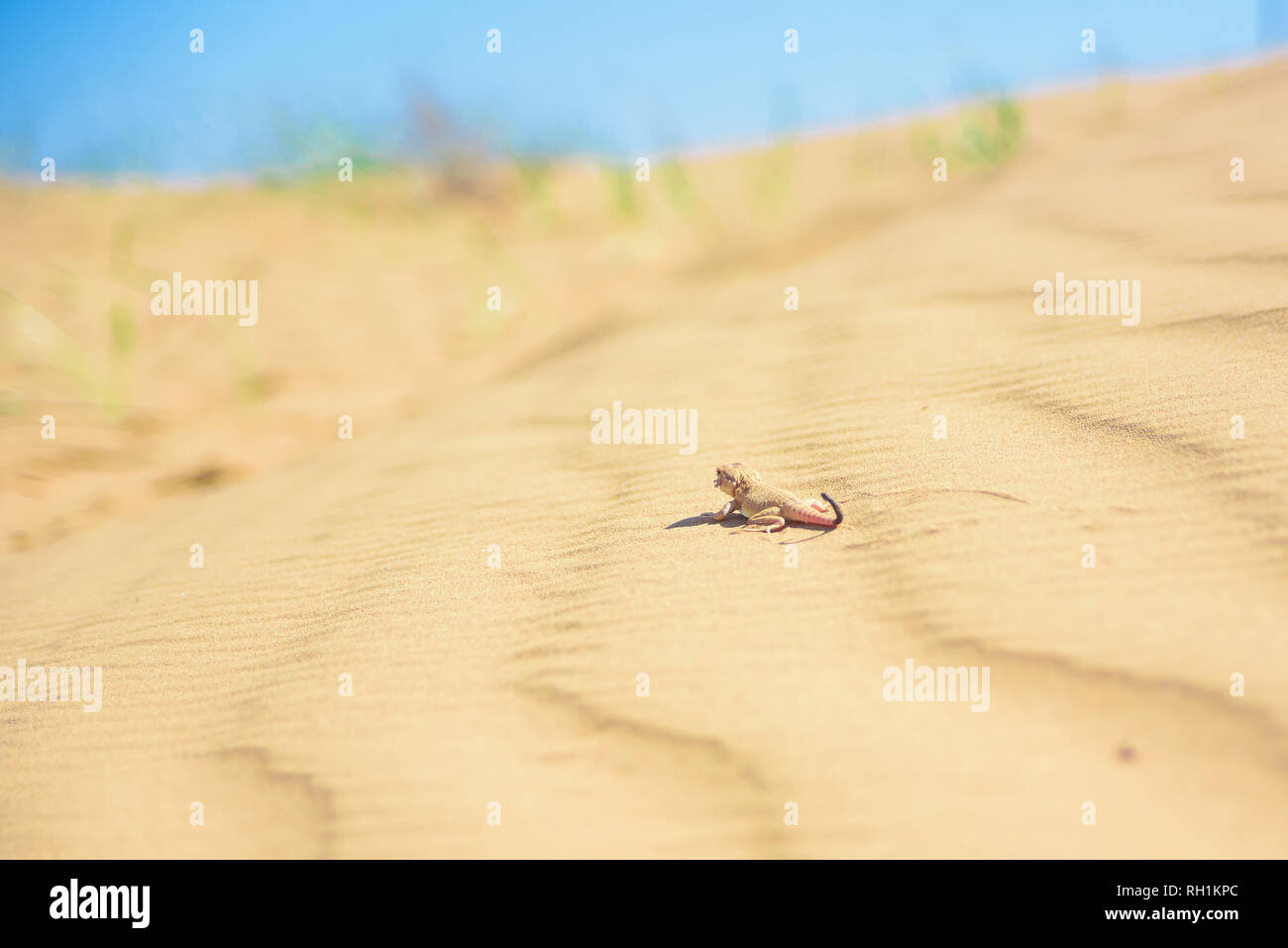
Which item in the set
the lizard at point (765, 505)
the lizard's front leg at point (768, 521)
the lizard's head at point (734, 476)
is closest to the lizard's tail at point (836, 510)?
the lizard at point (765, 505)

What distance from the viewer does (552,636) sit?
260 cm

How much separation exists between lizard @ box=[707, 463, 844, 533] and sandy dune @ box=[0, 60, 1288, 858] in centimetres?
7

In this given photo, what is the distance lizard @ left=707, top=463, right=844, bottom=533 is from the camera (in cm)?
294

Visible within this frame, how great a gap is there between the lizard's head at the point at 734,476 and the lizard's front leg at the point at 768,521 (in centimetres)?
15

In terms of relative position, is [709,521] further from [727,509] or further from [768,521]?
[768,521]

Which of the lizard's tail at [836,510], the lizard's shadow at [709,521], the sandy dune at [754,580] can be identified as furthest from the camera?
the lizard's shadow at [709,521]

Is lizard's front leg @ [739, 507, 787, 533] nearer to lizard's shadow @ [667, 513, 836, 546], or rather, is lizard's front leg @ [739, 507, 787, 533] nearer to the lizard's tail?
lizard's shadow @ [667, 513, 836, 546]

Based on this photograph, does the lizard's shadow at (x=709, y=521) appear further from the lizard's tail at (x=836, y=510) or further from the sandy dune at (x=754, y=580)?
the lizard's tail at (x=836, y=510)

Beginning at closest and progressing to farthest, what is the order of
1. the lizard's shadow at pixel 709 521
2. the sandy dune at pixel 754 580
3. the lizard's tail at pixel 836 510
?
the sandy dune at pixel 754 580, the lizard's tail at pixel 836 510, the lizard's shadow at pixel 709 521

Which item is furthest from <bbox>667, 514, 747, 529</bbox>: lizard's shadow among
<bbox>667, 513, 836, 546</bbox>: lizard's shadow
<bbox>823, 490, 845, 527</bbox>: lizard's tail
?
<bbox>823, 490, 845, 527</bbox>: lizard's tail

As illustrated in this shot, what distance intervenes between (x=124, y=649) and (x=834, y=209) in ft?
27.1

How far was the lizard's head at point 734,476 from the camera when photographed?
3.13 m
